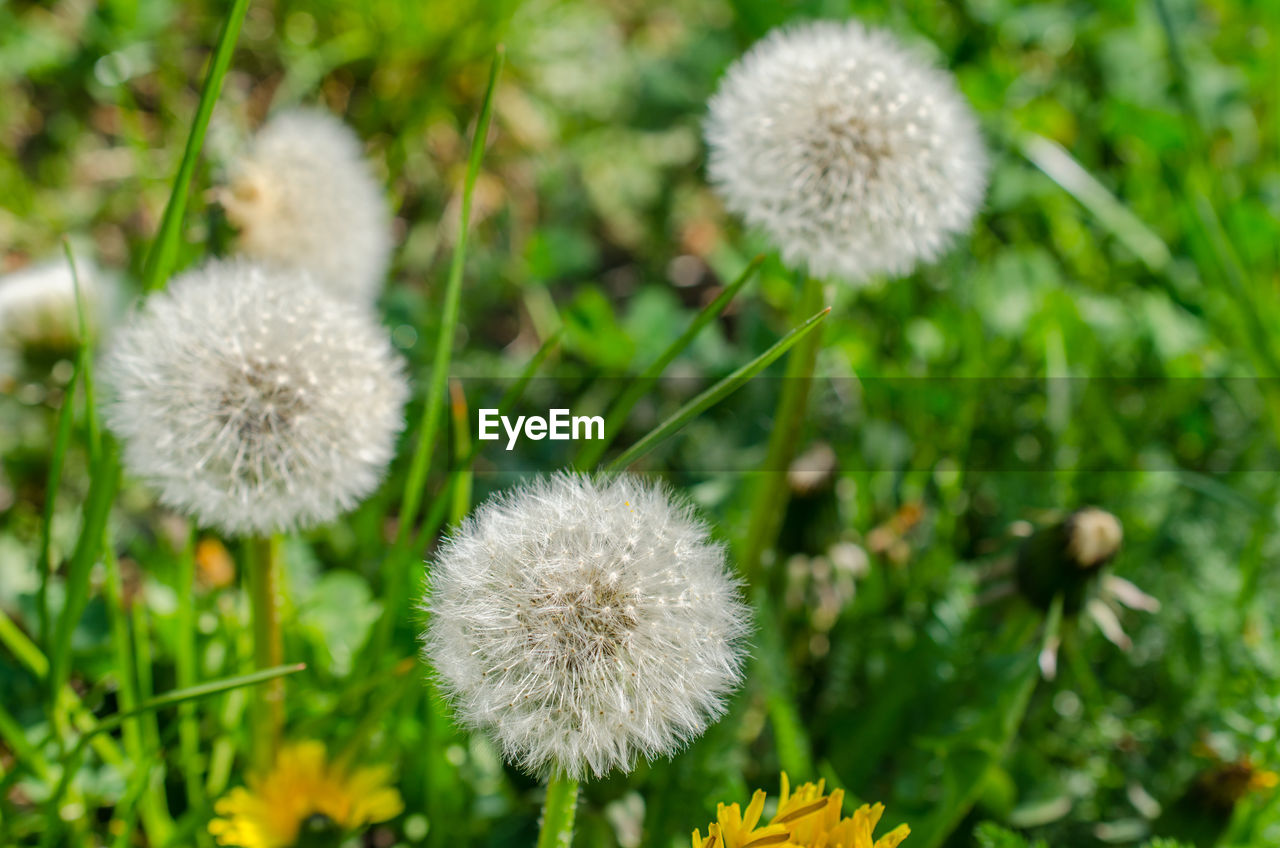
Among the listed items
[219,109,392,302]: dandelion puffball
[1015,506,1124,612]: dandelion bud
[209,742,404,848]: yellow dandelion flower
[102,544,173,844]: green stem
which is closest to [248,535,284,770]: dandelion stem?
[209,742,404,848]: yellow dandelion flower

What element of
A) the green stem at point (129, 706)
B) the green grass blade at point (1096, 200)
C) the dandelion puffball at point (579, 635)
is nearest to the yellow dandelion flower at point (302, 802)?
the green stem at point (129, 706)

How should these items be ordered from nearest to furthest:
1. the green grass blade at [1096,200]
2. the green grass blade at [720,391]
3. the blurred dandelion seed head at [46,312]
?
the green grass blade at [720,391], the blurred dandelion seed head at [46,312], the green grass blade at [1096,200]

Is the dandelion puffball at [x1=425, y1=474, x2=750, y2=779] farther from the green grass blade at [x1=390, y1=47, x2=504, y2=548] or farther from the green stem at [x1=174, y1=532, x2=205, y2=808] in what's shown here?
the green stem at [x1=174, y1=532, x2=205, y2=808]

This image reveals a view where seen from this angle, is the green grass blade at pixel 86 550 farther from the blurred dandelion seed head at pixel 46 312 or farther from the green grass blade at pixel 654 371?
the blurred dandelion seed head at pixel 46 312

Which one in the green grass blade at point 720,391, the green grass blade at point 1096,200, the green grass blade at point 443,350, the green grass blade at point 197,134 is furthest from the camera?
the green grass blade at point 1096,200

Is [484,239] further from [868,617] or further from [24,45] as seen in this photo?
[868,617]

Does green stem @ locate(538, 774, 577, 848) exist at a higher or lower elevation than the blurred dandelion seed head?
lower
